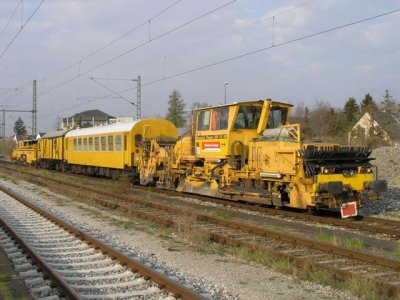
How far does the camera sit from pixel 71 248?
9023 millimetres

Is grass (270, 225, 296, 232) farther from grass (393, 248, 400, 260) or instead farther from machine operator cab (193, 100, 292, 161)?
machine operator cab (193, 100, 292, 161)

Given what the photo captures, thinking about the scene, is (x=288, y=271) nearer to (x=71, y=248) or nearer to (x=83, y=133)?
(x=71, y=248)

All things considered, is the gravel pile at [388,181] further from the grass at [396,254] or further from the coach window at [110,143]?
the coach window at [110,143]

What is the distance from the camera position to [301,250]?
8734 mm

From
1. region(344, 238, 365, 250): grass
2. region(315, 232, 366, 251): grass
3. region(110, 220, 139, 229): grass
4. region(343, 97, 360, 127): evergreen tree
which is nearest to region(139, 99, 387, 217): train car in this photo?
region(315, 232, 366, 251): grass

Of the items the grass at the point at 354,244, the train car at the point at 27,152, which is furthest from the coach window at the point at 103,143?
the train car at the point at 27,152

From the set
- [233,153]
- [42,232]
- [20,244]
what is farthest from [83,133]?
[20,244]

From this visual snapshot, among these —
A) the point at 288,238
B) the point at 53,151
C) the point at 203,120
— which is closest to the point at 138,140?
the point at 203,120

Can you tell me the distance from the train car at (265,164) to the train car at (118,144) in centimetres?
443

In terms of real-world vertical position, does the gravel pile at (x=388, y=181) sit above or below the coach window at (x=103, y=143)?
below

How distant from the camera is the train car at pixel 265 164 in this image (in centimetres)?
1216

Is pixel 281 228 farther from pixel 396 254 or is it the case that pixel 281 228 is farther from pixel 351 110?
pixel 351 110

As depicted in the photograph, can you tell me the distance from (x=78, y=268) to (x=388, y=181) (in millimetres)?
17434

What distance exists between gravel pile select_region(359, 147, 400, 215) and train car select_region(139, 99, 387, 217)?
159cm
